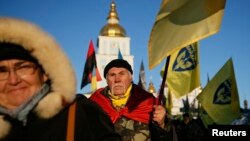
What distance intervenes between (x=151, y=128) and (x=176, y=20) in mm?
1176

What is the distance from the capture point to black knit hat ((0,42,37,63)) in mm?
1859

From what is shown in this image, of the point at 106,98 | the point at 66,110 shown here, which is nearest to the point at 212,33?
the point at 106,98

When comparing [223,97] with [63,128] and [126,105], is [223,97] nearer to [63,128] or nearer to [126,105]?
[126,105]

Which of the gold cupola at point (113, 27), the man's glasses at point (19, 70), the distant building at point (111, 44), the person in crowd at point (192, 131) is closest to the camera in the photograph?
the man's glasses at point (19, 70)

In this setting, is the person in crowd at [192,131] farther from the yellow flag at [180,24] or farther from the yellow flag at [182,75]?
the yellow flag at [180,24]

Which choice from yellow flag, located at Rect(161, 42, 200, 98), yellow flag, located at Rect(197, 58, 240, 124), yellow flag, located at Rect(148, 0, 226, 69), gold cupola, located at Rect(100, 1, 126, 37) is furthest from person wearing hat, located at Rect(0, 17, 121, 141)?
gold cupola, located at Rect(100, 1, 126, 37)

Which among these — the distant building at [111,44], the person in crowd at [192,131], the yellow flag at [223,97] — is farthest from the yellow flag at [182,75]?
the distant building at [111,44]

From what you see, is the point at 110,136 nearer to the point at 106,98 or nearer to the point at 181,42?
the point at 181,42

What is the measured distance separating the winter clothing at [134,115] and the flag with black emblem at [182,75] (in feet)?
16.5

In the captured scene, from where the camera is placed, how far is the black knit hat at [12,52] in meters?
1.86

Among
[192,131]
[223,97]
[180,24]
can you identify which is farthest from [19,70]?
[192,131]

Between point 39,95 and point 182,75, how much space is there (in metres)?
7.40

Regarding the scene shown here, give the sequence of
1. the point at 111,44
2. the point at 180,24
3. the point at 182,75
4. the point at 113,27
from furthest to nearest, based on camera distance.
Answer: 1. the point at 113,27
2. the point at 111,44
3. the point at 182,75
4. the point at 180,24

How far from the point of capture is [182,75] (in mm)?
8992
